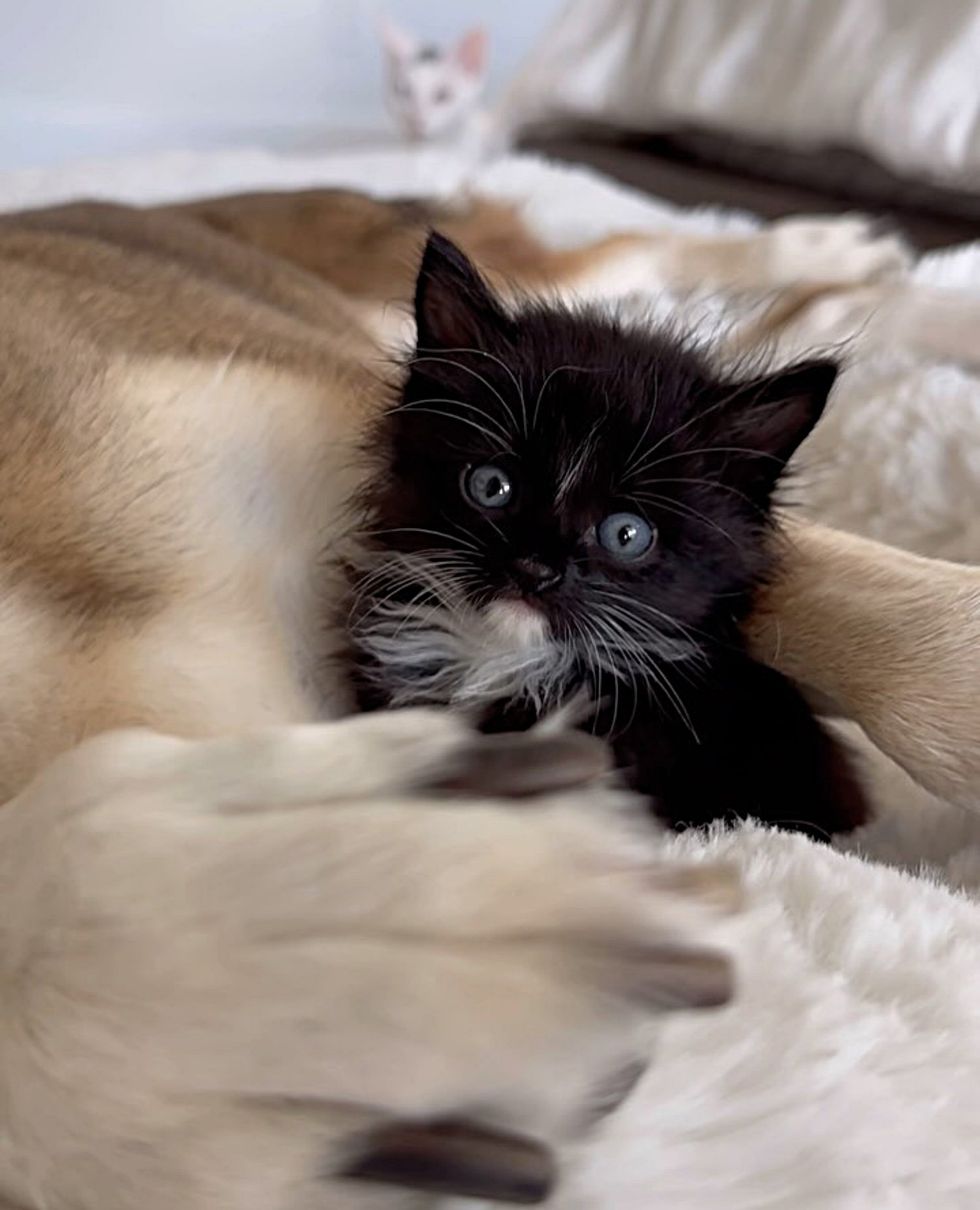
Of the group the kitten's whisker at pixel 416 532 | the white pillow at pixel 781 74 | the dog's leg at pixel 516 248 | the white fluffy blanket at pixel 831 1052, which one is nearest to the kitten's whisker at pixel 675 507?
the kitten's whisker at pixel 416 532

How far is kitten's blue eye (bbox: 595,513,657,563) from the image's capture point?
2.93 ft

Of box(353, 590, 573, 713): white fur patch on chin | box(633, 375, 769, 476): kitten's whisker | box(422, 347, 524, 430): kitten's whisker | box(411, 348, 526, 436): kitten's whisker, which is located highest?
box(633, 375, 769, 476): kitten's whisker

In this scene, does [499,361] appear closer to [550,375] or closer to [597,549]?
[550,375]

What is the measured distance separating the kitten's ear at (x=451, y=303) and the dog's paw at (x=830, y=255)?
48.7 inches

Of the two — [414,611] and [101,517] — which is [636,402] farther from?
[101,517]

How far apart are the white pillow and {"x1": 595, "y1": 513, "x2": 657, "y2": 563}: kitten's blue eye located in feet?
6.27

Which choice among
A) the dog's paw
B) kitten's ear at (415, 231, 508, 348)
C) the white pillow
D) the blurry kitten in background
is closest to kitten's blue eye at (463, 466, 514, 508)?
kitten's ear at (415, 231, 508, 348)

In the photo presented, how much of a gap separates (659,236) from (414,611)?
4.97ft

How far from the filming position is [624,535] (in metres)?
0.90

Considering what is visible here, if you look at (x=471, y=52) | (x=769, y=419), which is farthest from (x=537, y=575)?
(x=471, y=52)

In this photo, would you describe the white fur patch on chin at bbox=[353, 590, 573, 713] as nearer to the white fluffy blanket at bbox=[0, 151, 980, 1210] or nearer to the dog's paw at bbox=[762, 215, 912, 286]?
the white fluffy blanket at bbox=[0, 151, 980, 1210]

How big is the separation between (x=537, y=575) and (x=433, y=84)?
4.11 m

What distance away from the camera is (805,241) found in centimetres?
228

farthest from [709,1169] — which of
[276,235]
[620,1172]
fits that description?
[276,235]
